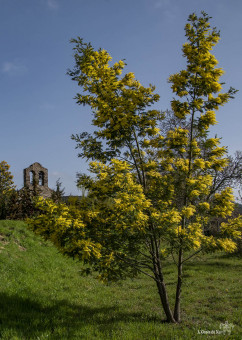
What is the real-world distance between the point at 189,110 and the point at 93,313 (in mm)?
6189

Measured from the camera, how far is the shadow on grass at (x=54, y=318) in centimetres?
636

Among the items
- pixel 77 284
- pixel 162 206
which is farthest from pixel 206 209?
pixel 77 284

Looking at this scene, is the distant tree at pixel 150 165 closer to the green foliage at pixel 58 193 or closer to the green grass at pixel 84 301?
the green grass at pixel 84 301

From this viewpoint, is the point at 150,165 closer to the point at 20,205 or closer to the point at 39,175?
the point at 20,205

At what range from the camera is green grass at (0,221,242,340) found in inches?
264

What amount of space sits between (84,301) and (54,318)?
8.06 ft

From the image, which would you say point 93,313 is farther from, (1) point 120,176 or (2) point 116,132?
(2) point 116,132

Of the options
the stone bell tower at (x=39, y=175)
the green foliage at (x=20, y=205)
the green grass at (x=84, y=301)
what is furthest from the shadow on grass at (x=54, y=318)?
the stone bell tower at (x=39, y=175)

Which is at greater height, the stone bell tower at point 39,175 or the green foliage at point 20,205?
the stone bell tower at point 39,175

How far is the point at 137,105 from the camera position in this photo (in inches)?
314

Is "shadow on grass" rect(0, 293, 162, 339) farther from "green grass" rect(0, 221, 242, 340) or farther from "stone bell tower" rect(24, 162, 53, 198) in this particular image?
"stone bell tower" rect(24, 162, 53, 198)

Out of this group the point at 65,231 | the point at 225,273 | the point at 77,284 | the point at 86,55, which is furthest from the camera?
the point at 225,273

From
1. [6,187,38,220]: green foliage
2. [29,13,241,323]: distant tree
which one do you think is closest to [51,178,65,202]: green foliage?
[6,187,38,220]: green foliage

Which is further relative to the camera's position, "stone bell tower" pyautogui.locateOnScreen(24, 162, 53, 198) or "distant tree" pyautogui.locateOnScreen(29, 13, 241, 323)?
"stone bell tower" pyautogui.locateOnScreen(24, 162, 53, 198)
